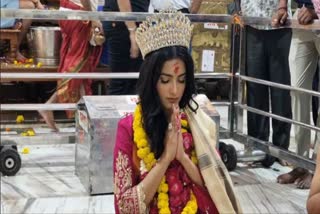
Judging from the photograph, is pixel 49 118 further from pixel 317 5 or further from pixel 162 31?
pixel 162 31

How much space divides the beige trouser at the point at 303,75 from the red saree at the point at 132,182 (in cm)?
165

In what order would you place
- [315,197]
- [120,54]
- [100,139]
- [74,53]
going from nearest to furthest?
[315,197] → [100,139] → [120,54] → [74,53]

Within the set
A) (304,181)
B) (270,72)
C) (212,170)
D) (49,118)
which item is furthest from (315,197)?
(49,118)

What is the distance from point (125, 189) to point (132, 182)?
0.04 metres

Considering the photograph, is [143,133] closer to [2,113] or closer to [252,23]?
[252,23]

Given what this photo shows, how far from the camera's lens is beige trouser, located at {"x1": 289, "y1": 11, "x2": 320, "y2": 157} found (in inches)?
130

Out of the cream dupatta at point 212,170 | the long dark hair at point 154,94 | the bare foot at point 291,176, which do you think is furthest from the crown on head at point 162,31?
the bare foot at point 291,176

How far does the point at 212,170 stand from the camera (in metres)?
1.81

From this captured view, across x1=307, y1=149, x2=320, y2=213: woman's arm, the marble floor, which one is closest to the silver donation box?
the marble floor

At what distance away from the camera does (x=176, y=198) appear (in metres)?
1.81

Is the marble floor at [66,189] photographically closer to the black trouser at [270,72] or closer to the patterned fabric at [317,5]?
the black trouser at [270,72]

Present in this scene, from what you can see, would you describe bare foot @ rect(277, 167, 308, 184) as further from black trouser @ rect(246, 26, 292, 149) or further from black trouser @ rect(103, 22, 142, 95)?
black trouser @ rect(103, 22, 142, 95)

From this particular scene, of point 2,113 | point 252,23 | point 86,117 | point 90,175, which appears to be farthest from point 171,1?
point 2,113

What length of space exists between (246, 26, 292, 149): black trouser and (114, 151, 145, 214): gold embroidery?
1813 millimetres
